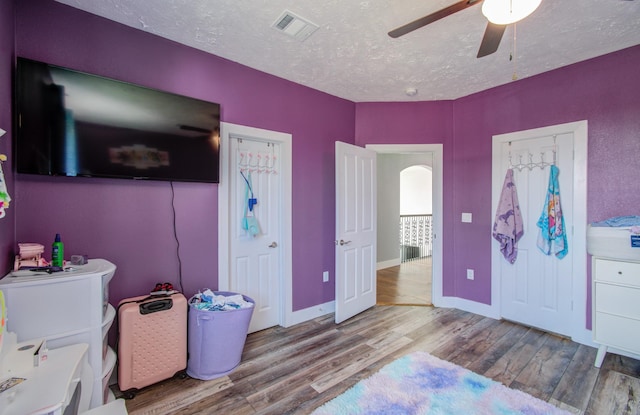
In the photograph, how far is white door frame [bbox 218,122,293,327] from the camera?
2.76m

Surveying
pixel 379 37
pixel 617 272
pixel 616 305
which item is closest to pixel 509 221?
pixel 617 272

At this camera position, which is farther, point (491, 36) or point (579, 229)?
point (579, 229)

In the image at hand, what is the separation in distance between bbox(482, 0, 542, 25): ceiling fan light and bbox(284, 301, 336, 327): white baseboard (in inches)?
118

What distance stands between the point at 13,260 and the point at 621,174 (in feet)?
15.3

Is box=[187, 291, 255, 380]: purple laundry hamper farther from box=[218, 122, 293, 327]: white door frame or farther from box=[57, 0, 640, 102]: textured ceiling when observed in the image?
box=[57, 0, 640, 102]: textured ceiling

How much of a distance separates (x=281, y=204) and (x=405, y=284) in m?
2.73

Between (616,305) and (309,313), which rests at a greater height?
(616,305)

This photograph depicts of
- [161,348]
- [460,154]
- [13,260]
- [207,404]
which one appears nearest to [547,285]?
[460,154]

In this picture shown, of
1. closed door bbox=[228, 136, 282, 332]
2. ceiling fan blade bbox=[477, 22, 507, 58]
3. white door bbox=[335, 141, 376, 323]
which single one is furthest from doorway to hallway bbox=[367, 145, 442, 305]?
ceiling fan blade bbox=[477, 22, 507, 58]

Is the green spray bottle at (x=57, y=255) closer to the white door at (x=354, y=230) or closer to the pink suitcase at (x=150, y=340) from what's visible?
the pink suitcase at (x=150, y=340)

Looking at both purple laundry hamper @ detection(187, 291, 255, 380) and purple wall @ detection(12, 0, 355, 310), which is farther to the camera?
purple laundry hamper @ detection(187, 291, 255, 380)

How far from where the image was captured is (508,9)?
1.46 meters

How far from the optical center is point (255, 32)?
235 cm

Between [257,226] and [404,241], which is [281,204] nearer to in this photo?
[257,226]
